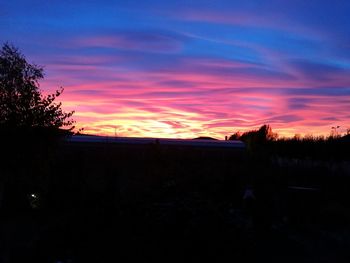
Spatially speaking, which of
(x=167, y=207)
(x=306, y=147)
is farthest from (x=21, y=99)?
(x=306, y=147)

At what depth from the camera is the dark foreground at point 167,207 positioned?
10.3 metres

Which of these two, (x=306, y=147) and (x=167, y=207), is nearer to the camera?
(x=167, y=207)

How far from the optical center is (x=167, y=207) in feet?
37.4

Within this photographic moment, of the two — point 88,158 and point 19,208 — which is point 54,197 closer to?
point 19,208

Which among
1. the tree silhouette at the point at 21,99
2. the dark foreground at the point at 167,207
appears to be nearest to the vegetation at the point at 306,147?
the dark foreground at the point at 167,207

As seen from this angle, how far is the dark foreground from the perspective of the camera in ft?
33.9

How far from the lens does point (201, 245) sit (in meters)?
10.0

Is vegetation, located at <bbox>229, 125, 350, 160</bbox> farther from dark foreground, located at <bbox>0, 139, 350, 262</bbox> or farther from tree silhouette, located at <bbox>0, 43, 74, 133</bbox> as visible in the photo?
tree silhouette, located at <bbox>0, 43, 74, 133</bbox>

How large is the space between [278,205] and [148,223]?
6664 mm

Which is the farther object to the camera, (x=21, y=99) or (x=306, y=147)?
(x=306, y=147)

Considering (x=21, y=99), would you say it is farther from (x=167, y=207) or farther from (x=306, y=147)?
Result: (x=306, y=147)

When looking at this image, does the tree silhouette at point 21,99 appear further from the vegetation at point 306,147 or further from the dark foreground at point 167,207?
the vegetation at point 306,147

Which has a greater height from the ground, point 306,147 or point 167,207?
point 306,147

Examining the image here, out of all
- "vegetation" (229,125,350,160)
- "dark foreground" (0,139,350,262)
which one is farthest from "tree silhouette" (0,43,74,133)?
"vegetation" (229,125,350,160)
